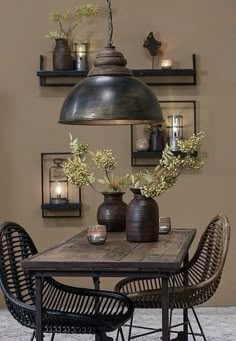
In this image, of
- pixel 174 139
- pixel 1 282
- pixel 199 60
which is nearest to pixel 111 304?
pixel 1 282

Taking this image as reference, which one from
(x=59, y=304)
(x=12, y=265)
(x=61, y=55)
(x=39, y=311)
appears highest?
(x=61, y=55)

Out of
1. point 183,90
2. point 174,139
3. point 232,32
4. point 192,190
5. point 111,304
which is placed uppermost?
point 232,32

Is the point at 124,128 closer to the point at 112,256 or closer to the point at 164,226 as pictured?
the point at 164,226

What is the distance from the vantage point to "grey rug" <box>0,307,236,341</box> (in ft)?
15.2

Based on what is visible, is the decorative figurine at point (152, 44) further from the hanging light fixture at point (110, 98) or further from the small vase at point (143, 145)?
the hanging light fixture at point (110, 98)

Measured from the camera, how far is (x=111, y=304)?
348 cm

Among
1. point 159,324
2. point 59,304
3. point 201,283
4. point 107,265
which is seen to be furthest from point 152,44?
point 107,265

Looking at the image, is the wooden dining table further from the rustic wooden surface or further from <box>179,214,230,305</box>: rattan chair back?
<box>179,214,230,305</box>: rattan chair back

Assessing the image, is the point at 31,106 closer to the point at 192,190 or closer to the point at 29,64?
the point at 29,64

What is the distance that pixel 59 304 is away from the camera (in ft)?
11.5

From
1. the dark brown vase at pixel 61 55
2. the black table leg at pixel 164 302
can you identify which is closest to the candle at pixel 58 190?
the dark brown vase at pixel 61 55

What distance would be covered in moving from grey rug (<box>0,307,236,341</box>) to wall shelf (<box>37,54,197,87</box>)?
1.89 meters

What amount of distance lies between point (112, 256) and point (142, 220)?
549mm

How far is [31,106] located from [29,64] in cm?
36
